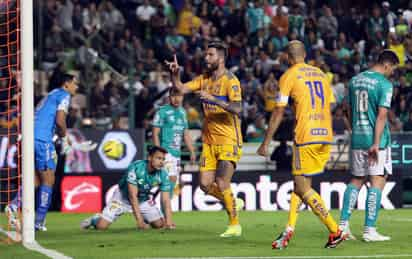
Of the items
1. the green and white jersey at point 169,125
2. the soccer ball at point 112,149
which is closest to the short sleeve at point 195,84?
the green and white jersey at point 169,125

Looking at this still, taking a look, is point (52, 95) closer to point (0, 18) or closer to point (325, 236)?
point (325, 236)

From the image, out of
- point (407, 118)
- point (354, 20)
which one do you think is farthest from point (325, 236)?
point (354, 20)

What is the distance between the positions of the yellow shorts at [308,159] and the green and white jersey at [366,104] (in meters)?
1.22

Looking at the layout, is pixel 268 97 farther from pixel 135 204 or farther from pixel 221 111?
pixel 221 111

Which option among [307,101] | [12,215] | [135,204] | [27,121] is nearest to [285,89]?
[307,101]

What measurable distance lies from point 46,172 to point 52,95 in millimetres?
1075

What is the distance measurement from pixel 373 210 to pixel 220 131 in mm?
2279

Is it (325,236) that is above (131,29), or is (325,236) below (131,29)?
below

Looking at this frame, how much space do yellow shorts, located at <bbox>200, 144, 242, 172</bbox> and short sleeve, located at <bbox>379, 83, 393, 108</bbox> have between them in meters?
2.21

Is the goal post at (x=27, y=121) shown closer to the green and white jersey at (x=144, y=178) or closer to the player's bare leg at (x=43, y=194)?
the player's bare leg at (x=43, y=194)

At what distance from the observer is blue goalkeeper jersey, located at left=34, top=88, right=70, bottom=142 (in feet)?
50.3

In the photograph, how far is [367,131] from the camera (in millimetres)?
13047

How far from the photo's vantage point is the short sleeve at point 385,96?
12757 millimetres

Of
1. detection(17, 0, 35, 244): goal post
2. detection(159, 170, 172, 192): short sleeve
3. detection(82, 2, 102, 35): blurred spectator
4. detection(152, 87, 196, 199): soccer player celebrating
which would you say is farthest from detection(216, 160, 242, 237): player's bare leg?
detection(82, 2, 102, 35): blurred spectator
